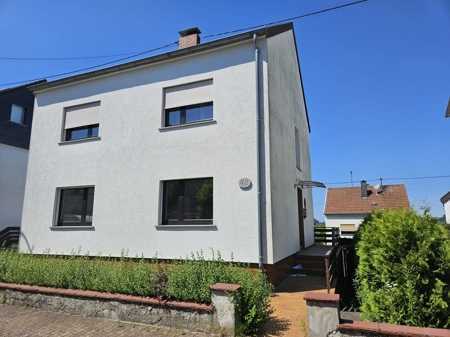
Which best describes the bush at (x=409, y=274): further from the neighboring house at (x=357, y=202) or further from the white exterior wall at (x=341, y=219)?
the white exterior wall at (x=341, y=219)

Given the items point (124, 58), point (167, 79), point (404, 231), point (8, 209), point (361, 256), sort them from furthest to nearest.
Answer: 1. point (8, 209)
2. point (124, 58)
3. point (167, 79)
4. point (361, 256)
5. point (404, 231)

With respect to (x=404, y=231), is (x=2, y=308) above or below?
below

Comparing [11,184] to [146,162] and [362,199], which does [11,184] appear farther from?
[362,199]

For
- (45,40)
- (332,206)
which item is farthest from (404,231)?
(332,206)

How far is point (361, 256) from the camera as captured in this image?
441cm

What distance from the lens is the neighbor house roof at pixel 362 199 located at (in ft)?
118

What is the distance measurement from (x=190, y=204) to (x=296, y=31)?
9.62 metres

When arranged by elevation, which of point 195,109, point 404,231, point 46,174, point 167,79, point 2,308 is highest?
point 167,79

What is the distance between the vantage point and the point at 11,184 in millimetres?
16391

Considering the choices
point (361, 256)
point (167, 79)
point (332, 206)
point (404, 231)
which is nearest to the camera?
point (404, 231)

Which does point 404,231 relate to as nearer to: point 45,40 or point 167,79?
point 167,79

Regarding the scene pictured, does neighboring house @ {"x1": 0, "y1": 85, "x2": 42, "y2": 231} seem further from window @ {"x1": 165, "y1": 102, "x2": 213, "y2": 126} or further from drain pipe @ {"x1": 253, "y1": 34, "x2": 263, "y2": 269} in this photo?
drain pipe @ {"x1": 253, "y1": 34, "x2": 263, "y2": 269}

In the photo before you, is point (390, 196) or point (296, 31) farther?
point (390, 196)

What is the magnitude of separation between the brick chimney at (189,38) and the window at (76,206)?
6.30 metres
